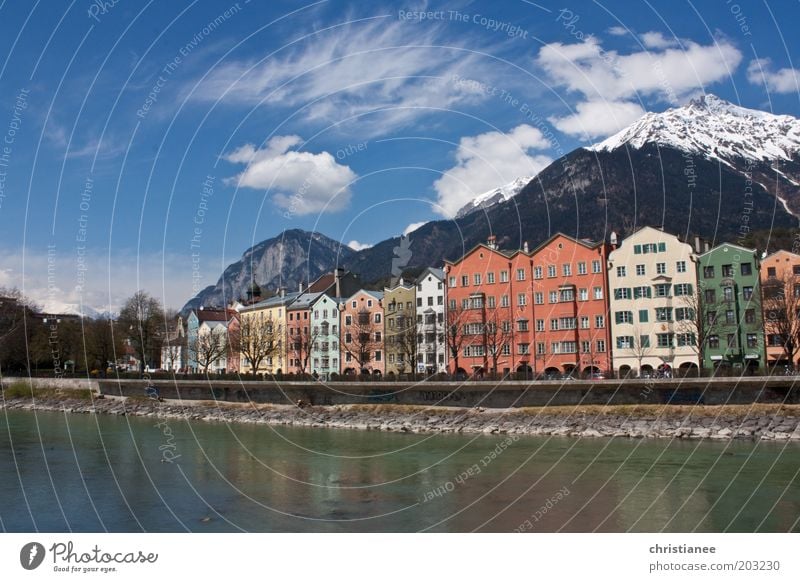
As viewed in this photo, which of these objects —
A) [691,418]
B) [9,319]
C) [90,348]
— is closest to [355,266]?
[90,348]

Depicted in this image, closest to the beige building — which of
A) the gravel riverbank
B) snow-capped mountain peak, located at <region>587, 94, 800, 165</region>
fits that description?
the gravel riverbank

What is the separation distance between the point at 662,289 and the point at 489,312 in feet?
54.2

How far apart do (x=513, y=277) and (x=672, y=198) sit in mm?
77332

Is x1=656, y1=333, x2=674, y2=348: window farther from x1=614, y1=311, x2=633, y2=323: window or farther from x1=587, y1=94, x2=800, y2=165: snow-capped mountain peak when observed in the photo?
x1=587, y1=94, x2=800, y2=165: snow-capped mountain peak

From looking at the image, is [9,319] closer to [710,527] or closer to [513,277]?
[513,277]

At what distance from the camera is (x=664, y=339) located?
60.3 meters

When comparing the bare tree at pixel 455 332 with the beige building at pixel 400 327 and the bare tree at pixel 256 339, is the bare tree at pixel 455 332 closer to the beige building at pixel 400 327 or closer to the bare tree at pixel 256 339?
the beige building at pixel 400 327

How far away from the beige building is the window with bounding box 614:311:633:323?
19.9m

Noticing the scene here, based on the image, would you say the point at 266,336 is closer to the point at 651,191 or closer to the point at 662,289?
the point at 662,289

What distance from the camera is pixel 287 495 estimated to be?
89.2 ft

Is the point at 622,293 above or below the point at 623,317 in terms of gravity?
above

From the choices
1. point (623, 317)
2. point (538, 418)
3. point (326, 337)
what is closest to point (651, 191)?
point (326, 337)

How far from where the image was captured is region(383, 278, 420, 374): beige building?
7331cm
